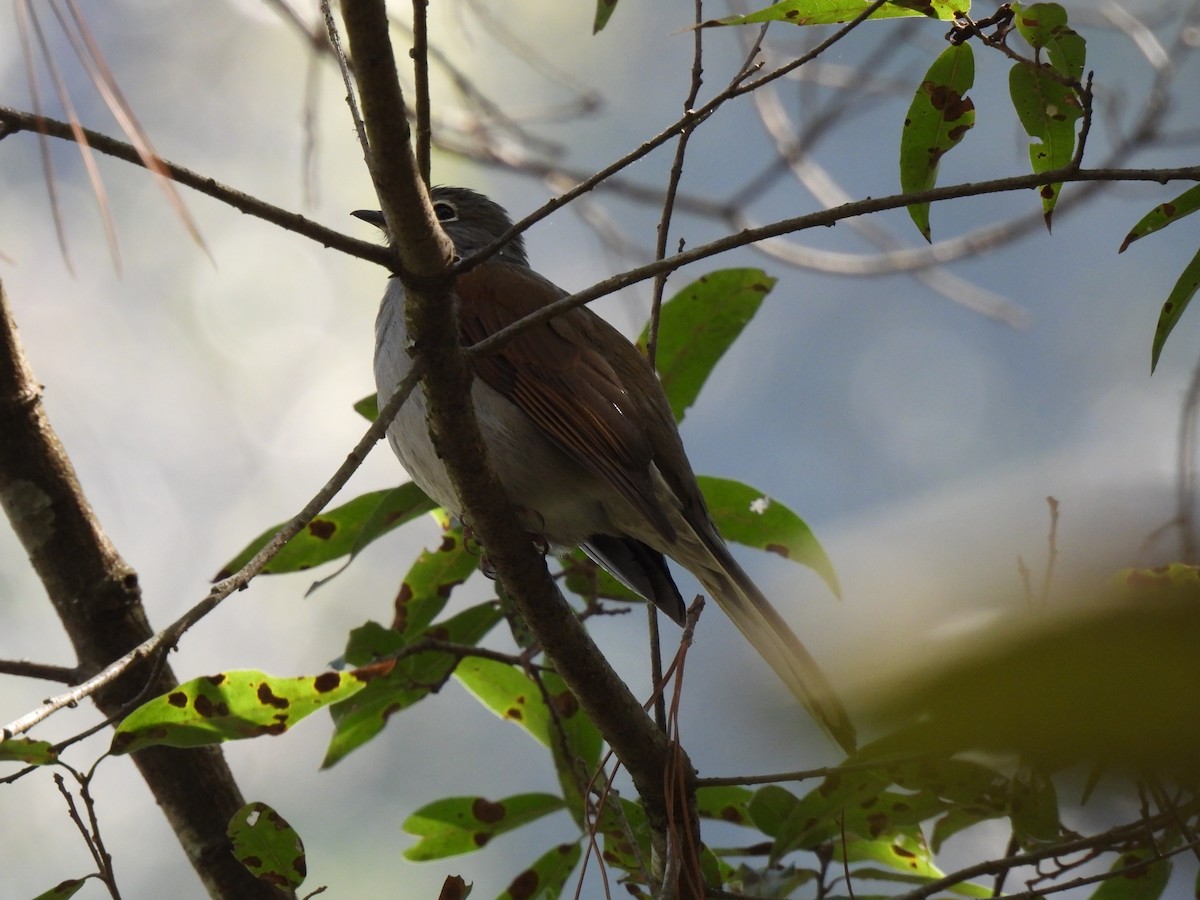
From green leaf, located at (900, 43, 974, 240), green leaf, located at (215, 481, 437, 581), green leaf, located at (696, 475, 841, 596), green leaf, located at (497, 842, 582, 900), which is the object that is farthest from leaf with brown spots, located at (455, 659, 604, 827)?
green leaf, located at (900, 43, 974, 240)

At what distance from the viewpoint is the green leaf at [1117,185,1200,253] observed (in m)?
2.22

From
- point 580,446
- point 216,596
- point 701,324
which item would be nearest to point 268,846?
point 216,596

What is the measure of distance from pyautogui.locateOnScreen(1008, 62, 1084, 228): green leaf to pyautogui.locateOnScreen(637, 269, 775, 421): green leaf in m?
1.34

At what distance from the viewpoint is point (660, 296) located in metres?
3.24

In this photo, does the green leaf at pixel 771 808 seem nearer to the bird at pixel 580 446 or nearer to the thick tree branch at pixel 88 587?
the bird at pixel 580 446

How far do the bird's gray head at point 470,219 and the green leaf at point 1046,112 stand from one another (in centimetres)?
286

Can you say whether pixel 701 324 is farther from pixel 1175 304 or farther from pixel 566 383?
pixel 1175 304

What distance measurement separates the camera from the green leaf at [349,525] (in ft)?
11.6

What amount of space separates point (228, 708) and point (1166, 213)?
217 cm

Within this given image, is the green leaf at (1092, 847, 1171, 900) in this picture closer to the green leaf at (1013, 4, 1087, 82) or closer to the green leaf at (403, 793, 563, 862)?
the green leaf at (403, 793, 563, 862)

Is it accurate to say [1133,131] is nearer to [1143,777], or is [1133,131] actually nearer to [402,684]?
[402,684]

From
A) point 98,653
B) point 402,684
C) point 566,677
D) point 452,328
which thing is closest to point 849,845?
point 566,677

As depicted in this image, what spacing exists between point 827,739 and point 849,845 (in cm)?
274

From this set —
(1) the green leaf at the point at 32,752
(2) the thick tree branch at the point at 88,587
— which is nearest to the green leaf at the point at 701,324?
(2) the thick tree branch at the point at 88,587
